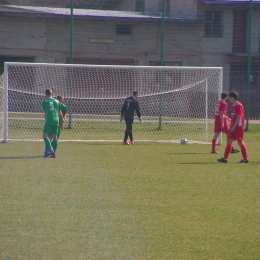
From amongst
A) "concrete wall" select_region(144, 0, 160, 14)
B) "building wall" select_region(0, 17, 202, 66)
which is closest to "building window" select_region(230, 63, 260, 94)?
"building wall" select_region(0, 17, 202, 66)

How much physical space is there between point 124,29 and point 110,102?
11.9 m

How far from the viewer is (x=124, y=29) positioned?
30.2 meters

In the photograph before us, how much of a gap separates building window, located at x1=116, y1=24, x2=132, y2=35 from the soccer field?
17409mm

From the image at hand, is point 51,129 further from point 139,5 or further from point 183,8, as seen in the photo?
point 139,5

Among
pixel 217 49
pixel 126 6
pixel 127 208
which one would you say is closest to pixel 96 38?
pixel 126 6

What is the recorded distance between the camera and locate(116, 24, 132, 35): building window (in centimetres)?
3000

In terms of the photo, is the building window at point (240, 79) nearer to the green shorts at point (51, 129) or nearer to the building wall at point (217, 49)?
the building wall at point (217, 49)

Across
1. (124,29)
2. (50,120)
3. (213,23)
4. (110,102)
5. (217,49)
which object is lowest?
(50,120)

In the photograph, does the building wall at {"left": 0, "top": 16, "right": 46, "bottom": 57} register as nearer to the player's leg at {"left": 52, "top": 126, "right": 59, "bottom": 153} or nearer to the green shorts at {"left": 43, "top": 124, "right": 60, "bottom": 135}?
the player's leg at {"left": 52, "top": 126, "right": 59, "bottom": 153}

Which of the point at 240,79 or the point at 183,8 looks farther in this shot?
the point at 240,79

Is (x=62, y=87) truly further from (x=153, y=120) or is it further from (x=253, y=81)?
(x=253, y=81)

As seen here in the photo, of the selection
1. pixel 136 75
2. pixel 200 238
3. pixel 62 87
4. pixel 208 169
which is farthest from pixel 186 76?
pixel 200 238

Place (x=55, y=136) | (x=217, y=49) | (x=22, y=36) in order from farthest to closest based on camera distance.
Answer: (x=217, y=49)
(x=22, y=36)
(x=55, y=136)

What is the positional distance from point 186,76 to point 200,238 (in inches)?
560
